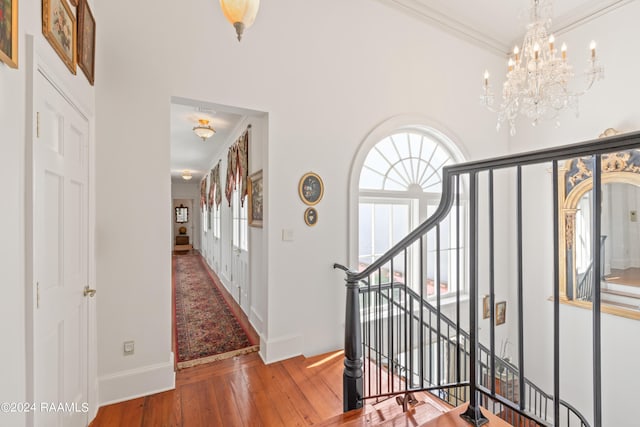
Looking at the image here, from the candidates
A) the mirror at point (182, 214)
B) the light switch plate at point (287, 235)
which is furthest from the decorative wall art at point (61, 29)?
the mirror at point (182, 214)

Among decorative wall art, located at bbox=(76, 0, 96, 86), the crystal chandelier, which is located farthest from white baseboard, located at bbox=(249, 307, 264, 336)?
the crystal chandelier

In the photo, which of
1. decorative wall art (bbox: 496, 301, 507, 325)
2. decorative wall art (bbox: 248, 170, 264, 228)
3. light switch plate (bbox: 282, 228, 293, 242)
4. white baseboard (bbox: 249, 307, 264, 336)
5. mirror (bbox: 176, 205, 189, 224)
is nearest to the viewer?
light switch plate (bbox: 282, 228, 293, 242)

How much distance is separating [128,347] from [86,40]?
7.25 feet

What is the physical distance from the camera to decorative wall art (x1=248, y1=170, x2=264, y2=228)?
3193 mm

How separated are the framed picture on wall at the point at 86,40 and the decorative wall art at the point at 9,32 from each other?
2.67ft

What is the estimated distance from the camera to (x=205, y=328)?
369 centimetres

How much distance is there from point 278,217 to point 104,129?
5.07 feet

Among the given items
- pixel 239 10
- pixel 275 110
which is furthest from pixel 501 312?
pixel 239 10

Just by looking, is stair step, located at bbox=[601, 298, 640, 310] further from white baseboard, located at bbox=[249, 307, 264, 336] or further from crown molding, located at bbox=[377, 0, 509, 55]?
white baseboard, located at bbox=[249, 307, 264, 336]

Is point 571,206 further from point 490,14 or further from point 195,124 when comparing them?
point 195,124

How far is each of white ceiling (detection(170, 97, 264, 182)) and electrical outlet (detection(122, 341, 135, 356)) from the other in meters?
1.99

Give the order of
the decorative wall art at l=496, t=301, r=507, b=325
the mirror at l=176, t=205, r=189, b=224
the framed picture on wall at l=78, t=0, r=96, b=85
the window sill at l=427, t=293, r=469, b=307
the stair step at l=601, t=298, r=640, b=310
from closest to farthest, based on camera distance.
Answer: the framed picture on wall at l=78, t=0, r=96, b=85 → the stair step at l=601, t=298, r=640, b=310 → the window sill at l=427, t=293, r=469, b=307 → the decorative wall art at l=496, t=301, r=507, b=325 → the mirror at l=176, t=205, r=189, b=224

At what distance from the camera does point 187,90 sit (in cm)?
248

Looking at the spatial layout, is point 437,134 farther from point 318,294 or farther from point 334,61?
point 318,294
